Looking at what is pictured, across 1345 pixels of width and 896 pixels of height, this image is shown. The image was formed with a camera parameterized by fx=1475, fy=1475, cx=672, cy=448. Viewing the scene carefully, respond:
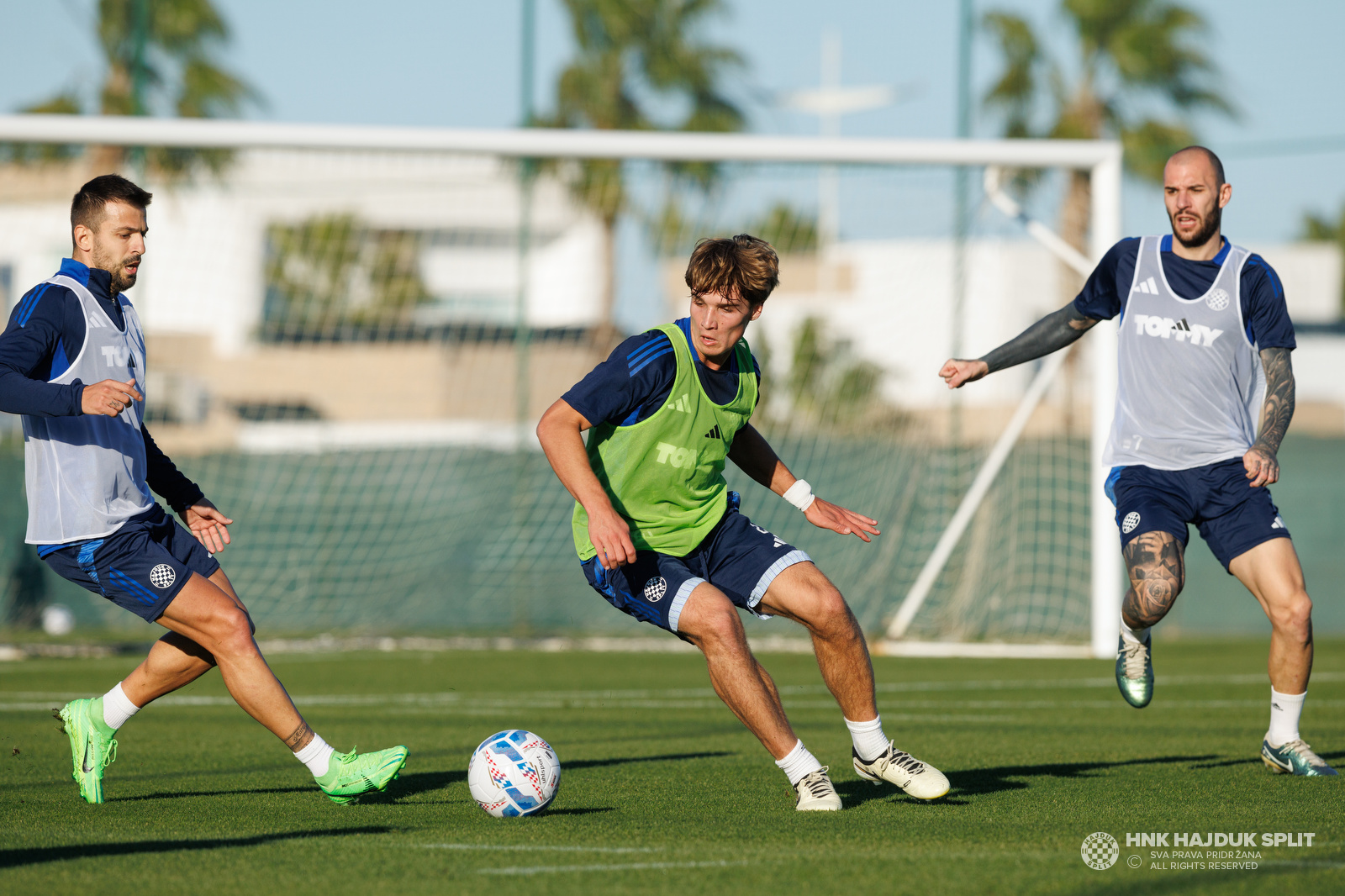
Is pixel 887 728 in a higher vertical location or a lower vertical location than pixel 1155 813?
lower

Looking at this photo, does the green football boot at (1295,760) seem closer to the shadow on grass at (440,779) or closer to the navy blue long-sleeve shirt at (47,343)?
the shadow on grass at (440,779)

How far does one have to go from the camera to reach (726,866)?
400 cm

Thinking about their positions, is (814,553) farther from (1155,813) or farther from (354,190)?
(1155,813)

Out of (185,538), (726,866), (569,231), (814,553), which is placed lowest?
(814,553)

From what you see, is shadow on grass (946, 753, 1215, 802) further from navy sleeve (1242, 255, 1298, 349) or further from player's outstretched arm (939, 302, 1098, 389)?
navy sleeve (1242, 255, 1298, 349)

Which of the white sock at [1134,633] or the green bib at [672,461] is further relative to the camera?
the white sock at [1134,633]

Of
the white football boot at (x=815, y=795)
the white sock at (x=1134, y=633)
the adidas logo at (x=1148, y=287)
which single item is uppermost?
the adidas logo at (x=1148, y=287)

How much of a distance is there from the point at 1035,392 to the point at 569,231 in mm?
9643

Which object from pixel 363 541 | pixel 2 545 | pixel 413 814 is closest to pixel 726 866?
pixel 413 814

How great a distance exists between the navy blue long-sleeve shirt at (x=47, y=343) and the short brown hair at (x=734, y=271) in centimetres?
202

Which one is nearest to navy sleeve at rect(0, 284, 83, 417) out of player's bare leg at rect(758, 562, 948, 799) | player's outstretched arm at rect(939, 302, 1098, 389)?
player's bare leg at rect(758, 562, 948, 799)

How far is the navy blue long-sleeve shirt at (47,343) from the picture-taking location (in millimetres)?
4691

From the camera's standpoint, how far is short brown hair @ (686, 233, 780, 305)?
4.84 m

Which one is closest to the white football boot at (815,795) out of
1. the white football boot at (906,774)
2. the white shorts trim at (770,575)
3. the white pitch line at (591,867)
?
the white football boot at (906,774)
